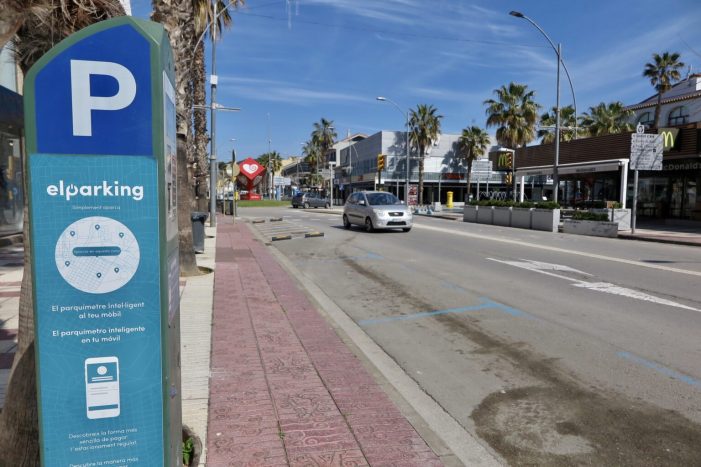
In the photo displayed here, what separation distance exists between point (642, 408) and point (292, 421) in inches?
113

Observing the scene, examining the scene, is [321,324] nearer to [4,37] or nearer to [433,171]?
[4,37]

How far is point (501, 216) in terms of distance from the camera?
90.8 feet

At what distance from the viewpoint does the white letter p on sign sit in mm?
2150

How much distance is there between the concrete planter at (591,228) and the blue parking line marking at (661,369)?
1744 cm

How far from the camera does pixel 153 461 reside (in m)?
2.35

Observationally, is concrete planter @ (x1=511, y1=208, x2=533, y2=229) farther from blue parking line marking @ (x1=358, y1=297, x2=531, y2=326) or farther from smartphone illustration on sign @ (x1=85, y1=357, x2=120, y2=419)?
smartphone illustration on sign @ (x1=85, y1=357, x2=120, y2=419)

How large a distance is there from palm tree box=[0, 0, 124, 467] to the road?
292 cm

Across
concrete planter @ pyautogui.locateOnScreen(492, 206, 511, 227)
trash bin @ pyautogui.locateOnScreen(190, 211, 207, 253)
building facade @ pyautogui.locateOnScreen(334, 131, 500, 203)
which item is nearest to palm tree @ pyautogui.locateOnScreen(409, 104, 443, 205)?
building facade @ pyautogui.locateOnScreen(334, 131, 500, 203)

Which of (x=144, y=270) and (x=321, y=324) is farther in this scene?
(x=321, y=324)

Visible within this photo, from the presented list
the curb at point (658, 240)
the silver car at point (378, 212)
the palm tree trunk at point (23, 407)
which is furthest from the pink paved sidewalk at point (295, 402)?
the curb at point (658, 240)

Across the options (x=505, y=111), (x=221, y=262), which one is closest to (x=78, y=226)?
(x=221, y=262)

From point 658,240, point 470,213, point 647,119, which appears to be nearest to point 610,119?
point 647,119

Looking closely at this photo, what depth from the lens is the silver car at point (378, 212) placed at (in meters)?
19.8

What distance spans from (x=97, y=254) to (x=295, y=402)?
233 centimetres
